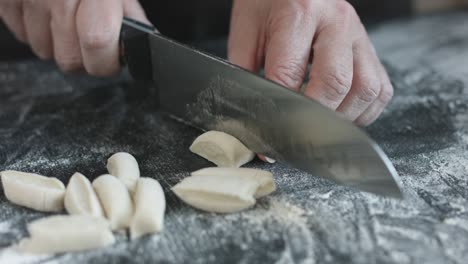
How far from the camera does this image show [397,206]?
0.94 metres

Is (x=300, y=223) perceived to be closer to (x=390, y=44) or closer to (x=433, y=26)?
(x=390, y=44)

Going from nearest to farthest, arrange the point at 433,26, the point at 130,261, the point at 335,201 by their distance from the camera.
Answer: the point at 130,261 < the point at 335,201 < the point at 433,26

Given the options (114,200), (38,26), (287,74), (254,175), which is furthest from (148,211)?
(38,26)

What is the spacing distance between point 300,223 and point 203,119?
332 millimetres

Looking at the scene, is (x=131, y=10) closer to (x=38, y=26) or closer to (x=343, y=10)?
(x=38, y=26)

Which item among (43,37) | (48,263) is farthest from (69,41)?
(48,263)

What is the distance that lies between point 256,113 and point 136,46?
0.31 metres

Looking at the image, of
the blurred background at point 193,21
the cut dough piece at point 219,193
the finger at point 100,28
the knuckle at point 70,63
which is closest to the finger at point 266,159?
the cut dough piece at point 219,193

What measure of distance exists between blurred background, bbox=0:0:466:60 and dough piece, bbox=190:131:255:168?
1.89 feet

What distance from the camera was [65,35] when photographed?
126 centimetres

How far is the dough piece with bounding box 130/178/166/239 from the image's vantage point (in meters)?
0.88

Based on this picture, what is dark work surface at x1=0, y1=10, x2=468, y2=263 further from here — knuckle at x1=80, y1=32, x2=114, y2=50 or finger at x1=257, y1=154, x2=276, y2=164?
knuckle at x1=80, y1=32, x2=114, y2=50

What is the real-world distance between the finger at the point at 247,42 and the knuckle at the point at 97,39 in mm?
244

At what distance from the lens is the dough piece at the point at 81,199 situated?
2.99 ft
